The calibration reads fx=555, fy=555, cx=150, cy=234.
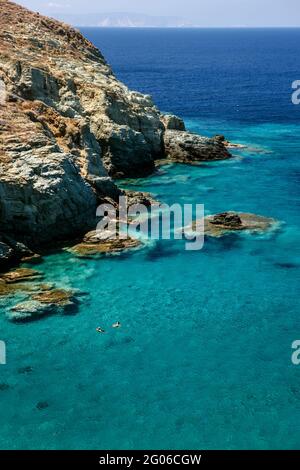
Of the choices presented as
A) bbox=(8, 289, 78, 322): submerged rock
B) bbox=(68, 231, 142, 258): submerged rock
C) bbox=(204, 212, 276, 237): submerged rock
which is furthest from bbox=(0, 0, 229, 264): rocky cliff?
bbox=(204, 212, 276, 237): submerged rock

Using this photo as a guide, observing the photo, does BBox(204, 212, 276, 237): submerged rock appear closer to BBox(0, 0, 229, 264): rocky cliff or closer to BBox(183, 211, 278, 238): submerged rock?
BBox(183, 211, 278, 238): submerged rock

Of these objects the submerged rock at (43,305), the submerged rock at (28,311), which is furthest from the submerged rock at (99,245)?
the submerged rock at (28,311)

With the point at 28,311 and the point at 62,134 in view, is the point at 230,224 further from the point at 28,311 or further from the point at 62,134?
the point at 28,311

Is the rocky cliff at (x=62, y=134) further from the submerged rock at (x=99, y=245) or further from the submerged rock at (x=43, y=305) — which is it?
the submerged rock at (x=43, y=305)

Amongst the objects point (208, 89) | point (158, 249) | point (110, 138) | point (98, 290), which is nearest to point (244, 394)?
point (98, 290)

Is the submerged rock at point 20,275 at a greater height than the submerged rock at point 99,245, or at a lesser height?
lesser
